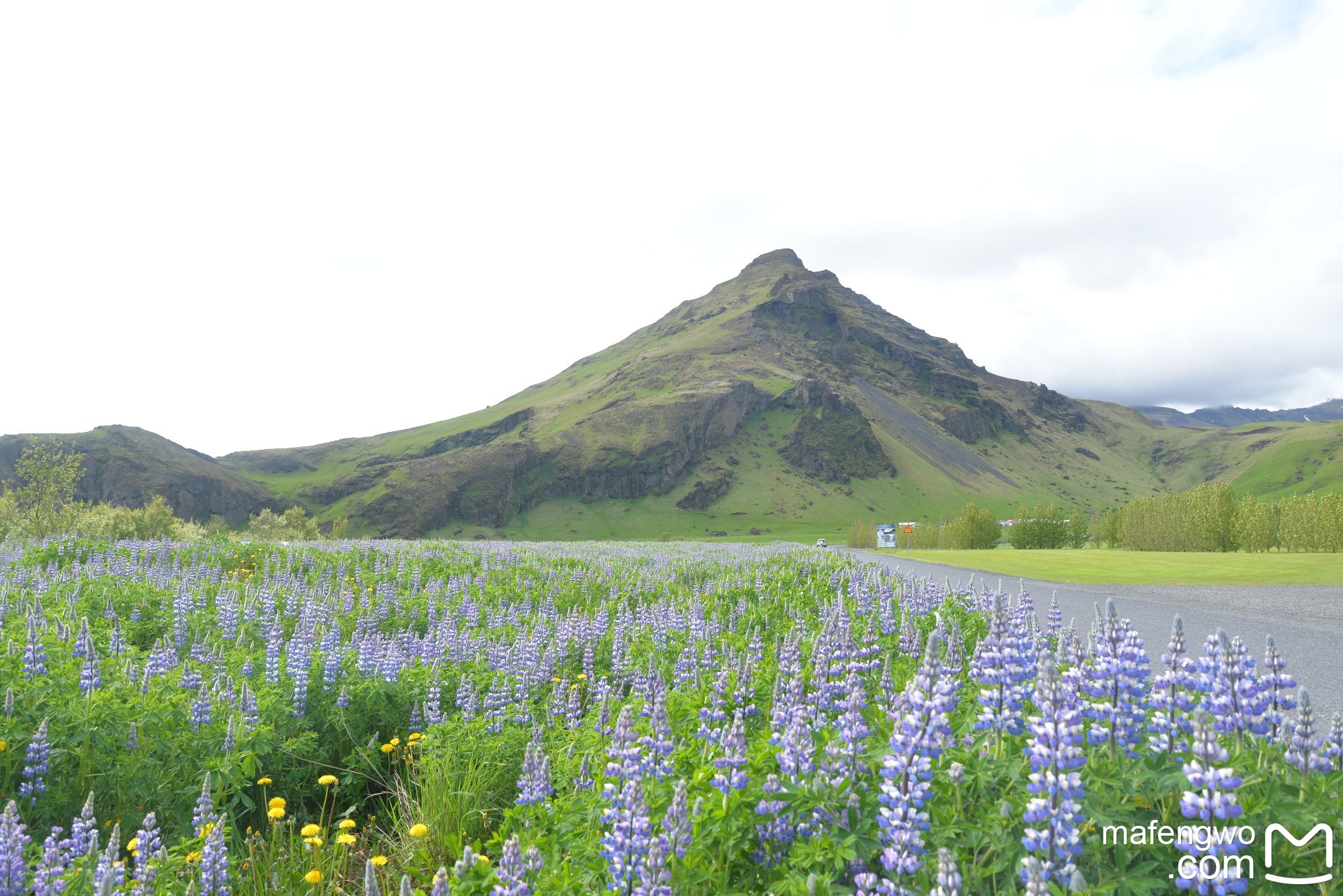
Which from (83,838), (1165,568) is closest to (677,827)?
(83,838)

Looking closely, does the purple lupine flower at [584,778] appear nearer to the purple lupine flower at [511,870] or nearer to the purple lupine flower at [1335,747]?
the purple lupine flower at [511,870]

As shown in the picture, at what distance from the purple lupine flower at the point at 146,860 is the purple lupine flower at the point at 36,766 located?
123cm

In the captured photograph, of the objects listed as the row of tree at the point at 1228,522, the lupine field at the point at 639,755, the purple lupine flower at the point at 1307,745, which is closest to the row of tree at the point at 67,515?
A: the lupine field at the point at 639,755

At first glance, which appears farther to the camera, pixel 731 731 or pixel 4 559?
pixel 4 559

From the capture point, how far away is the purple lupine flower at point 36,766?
177 inches

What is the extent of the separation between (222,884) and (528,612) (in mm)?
7686

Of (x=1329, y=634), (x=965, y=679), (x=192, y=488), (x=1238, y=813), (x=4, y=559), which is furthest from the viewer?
(x=192, y=488)

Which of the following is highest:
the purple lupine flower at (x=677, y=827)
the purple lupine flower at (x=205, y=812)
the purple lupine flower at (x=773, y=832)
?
the purple lupine flower at (x=677, y=827)

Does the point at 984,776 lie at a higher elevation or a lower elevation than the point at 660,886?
higher

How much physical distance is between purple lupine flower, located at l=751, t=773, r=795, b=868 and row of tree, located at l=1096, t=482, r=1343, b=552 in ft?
174

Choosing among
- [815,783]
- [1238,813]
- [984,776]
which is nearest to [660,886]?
[815,783]

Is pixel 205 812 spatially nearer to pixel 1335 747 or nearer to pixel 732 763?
pixel 732 763

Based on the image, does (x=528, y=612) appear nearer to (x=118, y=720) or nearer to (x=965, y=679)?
(x=118, y=720)

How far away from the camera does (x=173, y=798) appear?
525 centimetres
